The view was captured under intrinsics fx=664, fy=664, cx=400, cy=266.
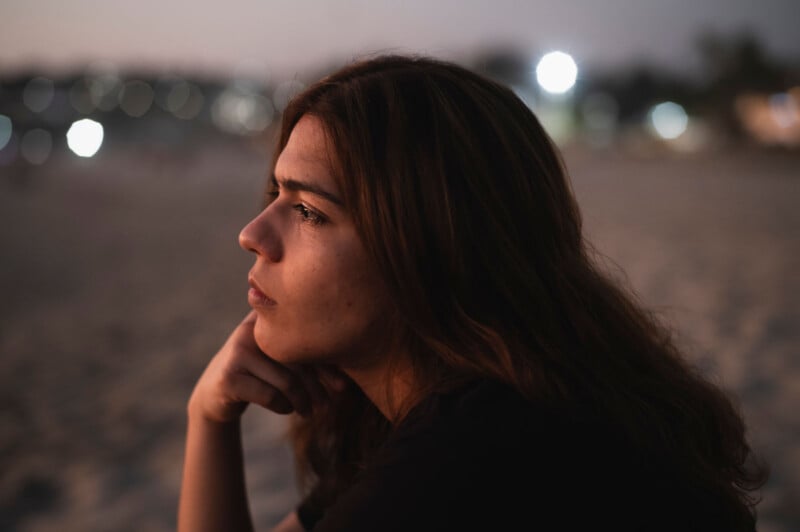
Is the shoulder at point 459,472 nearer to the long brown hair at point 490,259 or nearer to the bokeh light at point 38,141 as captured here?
the long brown hair at point 490,259

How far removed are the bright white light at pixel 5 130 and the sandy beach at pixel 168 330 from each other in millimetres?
35906

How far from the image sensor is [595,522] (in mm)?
1101

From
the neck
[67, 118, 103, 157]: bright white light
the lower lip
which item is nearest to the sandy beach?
the neck

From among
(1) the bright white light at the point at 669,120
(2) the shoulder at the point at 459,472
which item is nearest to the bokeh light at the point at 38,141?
(1) the bright white light at the point at 669,120

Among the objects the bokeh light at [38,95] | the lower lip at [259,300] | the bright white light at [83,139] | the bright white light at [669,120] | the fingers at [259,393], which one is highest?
the bokeh light at [38,95]

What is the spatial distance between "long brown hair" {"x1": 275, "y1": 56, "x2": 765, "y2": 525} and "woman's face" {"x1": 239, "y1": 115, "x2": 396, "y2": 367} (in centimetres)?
5

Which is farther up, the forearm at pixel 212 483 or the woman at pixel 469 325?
the woman at pixel 469 325

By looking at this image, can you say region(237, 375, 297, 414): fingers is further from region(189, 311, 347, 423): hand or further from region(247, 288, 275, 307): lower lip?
region(247, 288, 275, 307): lower lip

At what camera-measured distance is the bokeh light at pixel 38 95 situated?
71.9 metres

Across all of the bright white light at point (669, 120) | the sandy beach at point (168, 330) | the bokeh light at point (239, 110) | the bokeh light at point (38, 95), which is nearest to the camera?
the sandy beach at point (168, 330)

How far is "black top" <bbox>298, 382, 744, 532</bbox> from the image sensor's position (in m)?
1.01

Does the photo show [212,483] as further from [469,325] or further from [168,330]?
[168,330]

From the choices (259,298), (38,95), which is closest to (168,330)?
(259,298)

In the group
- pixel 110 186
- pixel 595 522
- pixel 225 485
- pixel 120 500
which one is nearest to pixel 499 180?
pixel 595 522
